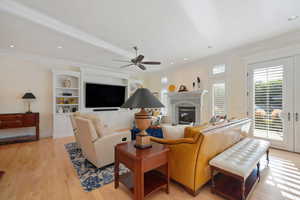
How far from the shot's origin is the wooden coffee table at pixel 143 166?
150 centimetres

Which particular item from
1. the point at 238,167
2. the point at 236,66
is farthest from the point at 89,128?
the point at 236,66

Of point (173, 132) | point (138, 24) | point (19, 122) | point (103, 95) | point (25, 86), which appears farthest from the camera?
point (103, 95)

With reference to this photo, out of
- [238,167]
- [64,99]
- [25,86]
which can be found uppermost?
[25,86]

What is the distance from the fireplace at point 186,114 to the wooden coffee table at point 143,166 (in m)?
3.86

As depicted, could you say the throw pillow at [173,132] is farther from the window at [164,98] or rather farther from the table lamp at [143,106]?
the window at [164,98]

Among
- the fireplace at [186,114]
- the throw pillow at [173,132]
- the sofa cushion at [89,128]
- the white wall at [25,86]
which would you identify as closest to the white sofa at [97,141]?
the sofa cushion at [89,128]

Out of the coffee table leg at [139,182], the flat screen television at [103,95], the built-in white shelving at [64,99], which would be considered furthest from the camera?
the flat screen television at [103,95]

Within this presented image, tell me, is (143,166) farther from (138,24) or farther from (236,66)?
(236,66)

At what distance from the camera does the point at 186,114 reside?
5.81 meters

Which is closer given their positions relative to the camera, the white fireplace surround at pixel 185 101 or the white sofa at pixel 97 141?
→ the white sofa at pixel 97 141

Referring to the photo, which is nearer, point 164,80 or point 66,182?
point 66,182

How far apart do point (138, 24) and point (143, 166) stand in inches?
113

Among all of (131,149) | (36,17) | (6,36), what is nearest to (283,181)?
(131,149)

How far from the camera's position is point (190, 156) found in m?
1.75
